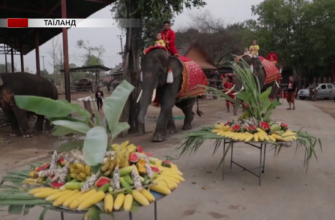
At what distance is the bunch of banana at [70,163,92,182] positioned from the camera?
7.81 feet

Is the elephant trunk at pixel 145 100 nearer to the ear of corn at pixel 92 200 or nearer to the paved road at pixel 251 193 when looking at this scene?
the paved road at pixel 251 193

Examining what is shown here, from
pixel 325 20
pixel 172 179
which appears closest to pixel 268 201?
pixel 172 179

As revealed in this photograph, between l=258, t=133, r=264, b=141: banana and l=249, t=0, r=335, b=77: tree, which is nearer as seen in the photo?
l=258, t=133, r=264, b=141: banana

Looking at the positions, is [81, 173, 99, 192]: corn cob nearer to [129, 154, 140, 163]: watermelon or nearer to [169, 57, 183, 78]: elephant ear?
[129, 154, 140, 163]: watermelon

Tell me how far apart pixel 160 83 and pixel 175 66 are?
825 mm

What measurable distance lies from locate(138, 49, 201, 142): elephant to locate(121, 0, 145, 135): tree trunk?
3.42 feet

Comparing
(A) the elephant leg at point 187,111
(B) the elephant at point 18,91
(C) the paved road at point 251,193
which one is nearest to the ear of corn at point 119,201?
(C) the paved road at point 251,193

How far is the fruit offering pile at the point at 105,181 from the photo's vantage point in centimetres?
214

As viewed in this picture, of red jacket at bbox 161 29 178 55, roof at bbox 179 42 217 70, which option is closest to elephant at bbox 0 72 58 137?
red jacket at bbox 161 29 178 55

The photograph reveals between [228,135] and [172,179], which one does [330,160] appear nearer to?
[228,135]

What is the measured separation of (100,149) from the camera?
2.00 m

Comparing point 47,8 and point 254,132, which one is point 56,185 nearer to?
point 254,132

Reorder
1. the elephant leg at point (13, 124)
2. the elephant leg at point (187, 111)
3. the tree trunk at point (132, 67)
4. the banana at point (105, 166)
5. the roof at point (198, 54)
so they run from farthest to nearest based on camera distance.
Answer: the roof at point (198, 54)
the elephant leg at point (187, 111)
the elephant leg at point (13, 124)
the tree trunk at point (132, 67)
the banana at point (105, 166)

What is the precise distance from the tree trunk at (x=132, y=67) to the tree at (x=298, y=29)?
2050cm
